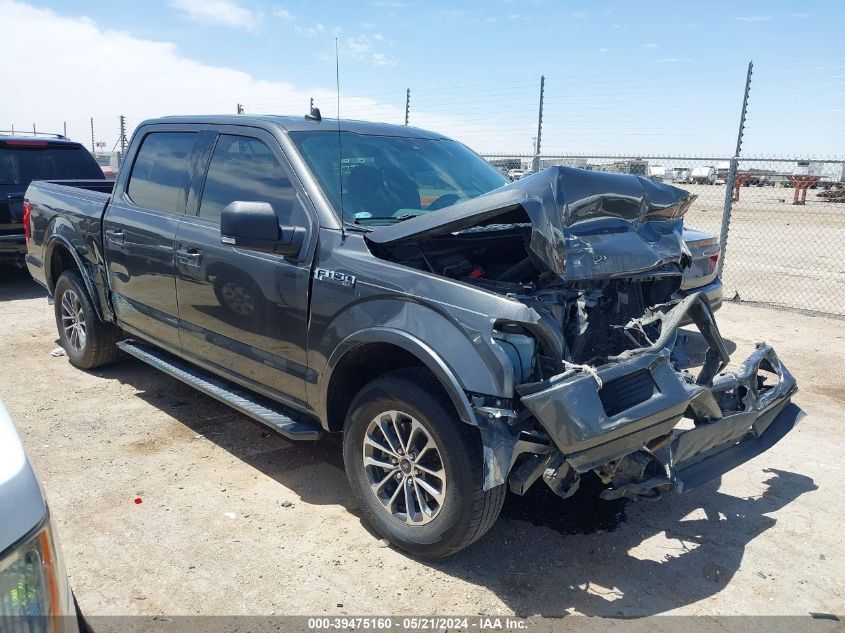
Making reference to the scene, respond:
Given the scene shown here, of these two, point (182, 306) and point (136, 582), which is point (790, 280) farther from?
point (136, 582)

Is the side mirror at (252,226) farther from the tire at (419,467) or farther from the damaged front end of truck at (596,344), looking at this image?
the tire at (419,467)

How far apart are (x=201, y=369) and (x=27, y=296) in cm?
562

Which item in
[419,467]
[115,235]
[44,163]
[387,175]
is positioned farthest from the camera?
[44,163]

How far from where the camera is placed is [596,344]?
131 inches

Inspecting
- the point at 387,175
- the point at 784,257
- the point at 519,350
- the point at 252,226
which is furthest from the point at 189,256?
the point at 784,257

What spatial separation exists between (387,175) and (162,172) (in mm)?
1773

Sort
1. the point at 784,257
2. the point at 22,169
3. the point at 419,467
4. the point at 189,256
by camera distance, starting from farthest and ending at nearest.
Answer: the point at 784,257
the point at 22,169
the point at 189,256
the point at 419,467

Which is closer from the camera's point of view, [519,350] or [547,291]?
[519,350]

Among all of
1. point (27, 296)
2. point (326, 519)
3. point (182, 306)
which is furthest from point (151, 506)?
point (27, 296)

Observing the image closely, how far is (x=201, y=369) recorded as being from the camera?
4.63m

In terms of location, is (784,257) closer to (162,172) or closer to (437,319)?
(162,172)

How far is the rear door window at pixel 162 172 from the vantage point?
14.5 feet

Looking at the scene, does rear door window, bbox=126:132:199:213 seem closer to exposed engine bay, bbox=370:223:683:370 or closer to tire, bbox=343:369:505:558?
exposed engine bay, bbox=370:223:683:370

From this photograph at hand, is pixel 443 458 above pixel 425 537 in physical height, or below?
above
